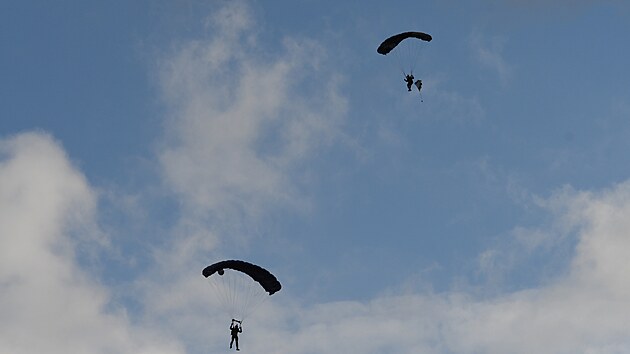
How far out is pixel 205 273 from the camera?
5616 cm

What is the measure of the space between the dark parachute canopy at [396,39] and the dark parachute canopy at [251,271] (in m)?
18.3

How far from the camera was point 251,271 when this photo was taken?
5712 centimetres

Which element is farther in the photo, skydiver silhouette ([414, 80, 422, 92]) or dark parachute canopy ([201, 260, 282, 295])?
skydiver silhouette ([414, 80, 422, 92])

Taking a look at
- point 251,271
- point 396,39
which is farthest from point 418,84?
point 251,271

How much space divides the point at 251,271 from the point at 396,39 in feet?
64.5

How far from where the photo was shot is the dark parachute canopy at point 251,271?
56281mm

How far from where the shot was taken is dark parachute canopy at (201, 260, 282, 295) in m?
56.3

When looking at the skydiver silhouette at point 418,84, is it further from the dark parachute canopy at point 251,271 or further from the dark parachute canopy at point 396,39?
the dark parachute canopy at point 251,271

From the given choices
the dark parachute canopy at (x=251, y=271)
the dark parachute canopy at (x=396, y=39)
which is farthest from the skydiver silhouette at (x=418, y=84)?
the dark parachute canopy at (x=251, y=271)

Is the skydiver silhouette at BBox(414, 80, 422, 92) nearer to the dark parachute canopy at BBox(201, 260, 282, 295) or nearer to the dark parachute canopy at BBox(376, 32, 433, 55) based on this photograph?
the dark parachute canopy at BBox(376, 32, 433, 55)

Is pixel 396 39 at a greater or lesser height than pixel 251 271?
greater

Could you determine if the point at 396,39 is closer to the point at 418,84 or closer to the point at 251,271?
the point at 418,84

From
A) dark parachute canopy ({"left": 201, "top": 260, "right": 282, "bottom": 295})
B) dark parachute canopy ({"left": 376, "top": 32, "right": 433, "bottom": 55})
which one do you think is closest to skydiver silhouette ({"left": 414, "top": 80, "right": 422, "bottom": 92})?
dark parachute canopy ({"left": 376, "top": 32, "right": 433, "bottom": 55})

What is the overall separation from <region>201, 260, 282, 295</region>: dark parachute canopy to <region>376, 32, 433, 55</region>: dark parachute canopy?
18.3 metres
